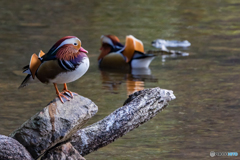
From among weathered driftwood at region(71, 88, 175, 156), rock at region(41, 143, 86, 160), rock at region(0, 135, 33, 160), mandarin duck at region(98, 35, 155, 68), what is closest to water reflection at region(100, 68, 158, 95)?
mandarin duck at region(98, 35, 155, 68)

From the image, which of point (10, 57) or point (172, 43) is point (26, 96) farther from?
point (172, 43)

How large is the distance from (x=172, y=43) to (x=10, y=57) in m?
3.76

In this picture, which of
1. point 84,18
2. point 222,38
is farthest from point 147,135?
point 84,18

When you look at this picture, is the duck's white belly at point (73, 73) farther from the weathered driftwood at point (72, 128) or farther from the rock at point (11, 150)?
the rock at point (11, 150)

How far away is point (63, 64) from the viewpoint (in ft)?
15.1

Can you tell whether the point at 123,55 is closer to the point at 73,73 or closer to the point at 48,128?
the point at 73,73

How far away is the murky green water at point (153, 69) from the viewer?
5.84m

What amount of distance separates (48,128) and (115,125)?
28.4 inches

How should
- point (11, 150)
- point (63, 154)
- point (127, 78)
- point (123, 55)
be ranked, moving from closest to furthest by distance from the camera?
point (11, 150)
point (63, 154)
point (127, 78)
point (123, 55)

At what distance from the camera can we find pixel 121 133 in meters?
4.98

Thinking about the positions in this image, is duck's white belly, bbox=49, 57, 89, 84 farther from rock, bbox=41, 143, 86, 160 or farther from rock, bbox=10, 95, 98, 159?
rock, bbox=41, 143, 86, 160

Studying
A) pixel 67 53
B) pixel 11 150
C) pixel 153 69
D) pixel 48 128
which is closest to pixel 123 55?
pixel 153 69

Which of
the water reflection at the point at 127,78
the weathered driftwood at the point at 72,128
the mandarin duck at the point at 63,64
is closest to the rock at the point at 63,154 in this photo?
the weathered driftwood at the point at 72,128

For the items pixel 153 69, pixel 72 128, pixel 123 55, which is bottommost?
pixel 153 69
